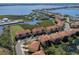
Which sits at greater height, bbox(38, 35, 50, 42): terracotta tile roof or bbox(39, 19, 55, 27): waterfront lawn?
bbox(39, 19, 55, 27): waterfront lawn

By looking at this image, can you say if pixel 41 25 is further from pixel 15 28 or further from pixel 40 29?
pixel 15 28

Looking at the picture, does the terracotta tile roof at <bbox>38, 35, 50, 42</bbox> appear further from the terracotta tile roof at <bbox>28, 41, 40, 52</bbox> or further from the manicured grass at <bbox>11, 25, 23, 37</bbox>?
the manicured grass at <bbox>11, 25, 23, 37</bbox>

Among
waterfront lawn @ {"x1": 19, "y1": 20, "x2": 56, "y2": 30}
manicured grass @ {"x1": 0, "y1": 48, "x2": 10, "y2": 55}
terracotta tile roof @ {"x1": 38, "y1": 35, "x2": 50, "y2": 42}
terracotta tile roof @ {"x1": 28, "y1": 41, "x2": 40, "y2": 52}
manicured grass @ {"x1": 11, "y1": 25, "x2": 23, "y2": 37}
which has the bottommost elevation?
manicured grass @ {"x1": 0, "y1": 48, "x2": 10, "y2": 55}

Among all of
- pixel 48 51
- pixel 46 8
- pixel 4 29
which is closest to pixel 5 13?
pixel 4 29

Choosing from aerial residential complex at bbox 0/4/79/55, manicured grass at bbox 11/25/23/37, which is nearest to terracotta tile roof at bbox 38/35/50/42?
aerial residential complex at bbox 0/4/79/55

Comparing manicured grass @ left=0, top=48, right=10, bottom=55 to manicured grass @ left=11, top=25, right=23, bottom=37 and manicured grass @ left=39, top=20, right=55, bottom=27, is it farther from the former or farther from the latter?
manicured grass @ left=39, top=20, right=55, bottom=27

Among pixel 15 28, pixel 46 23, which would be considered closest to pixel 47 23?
pixel 46 23

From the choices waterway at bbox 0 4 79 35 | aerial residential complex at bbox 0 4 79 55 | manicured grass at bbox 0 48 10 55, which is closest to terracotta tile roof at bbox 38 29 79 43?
aerial residential complex at bbox 0 4 79 55

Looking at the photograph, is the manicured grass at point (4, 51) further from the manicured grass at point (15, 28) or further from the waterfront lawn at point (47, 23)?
the waterfront lawn at point (47, 23)
